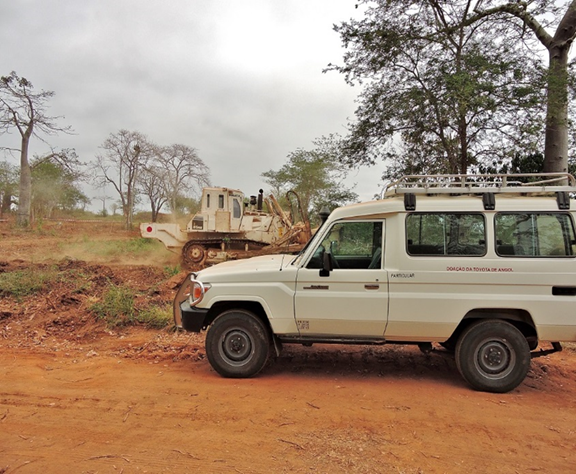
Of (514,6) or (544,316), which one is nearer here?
(544,316)

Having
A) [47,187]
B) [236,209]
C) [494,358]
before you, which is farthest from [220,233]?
[47,187]

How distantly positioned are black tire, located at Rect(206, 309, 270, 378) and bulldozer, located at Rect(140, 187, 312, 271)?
9742mm

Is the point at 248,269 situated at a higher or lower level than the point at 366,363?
higher

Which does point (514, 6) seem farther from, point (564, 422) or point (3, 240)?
point (3, 240)

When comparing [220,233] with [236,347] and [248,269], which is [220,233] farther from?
[236,347]

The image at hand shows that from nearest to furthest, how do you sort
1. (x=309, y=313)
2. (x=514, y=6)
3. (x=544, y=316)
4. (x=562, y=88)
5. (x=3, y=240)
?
(x=544, y=316)
(x=309, y=313)
(x=562, y=88)
(x=514, y=6)
(x=3, y=240)

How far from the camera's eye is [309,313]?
456cm

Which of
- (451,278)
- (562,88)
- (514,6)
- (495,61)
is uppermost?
(514,6)

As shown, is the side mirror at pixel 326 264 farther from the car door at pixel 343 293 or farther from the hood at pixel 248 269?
the hood at pixel 248 269

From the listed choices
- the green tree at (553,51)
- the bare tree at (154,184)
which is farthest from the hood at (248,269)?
the bare tree at (154,184)

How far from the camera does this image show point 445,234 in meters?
4.47

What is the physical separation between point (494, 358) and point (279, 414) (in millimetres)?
2531

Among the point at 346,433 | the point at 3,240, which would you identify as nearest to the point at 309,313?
the point at 346,433

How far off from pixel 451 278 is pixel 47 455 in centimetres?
412
